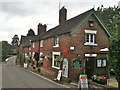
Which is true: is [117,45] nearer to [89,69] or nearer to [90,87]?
[90,87]

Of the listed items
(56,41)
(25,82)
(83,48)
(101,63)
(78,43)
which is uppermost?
(56,41)

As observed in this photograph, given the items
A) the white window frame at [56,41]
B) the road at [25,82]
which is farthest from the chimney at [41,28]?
the road at [25,82]

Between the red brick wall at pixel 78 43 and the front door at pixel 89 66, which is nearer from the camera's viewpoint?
the red brick wall at pixel 78 43

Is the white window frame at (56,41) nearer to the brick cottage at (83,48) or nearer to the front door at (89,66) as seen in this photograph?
the brick cottage at (83,48)

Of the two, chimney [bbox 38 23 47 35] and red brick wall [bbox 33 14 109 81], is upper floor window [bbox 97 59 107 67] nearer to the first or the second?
red brick wall [bbox 33 14 109 81]

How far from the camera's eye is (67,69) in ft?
48.0

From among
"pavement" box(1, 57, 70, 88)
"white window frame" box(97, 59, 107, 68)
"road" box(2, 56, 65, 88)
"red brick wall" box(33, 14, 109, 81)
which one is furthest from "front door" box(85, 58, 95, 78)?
"road" box(2, 56, 65, 88)

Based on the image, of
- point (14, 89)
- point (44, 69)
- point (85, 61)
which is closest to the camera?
point (14, 89)

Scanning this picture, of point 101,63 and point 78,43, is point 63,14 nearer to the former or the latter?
point 78,43

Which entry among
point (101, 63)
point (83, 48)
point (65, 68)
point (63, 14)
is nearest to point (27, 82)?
point (65, 68)

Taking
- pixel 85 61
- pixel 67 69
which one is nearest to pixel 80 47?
pixel 85 61

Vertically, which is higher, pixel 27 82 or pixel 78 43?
pixel 78 43

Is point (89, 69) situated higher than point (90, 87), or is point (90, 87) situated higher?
point (89, 69)

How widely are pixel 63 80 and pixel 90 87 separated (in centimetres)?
387
